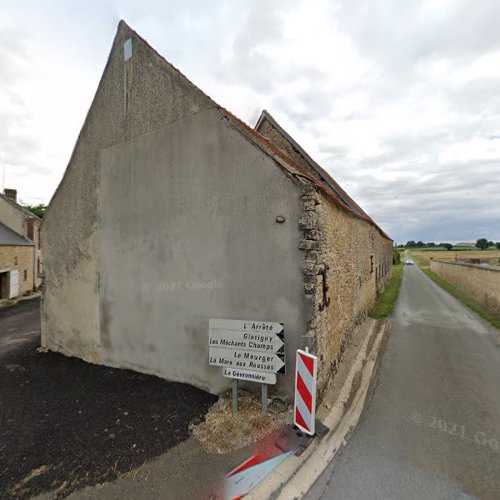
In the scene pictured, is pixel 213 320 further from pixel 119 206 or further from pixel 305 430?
pixel 119 206

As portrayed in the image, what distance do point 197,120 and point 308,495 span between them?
20.1 ft

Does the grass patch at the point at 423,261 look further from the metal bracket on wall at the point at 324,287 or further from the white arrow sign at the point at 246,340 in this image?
the white arrow sign at the point at 246,340

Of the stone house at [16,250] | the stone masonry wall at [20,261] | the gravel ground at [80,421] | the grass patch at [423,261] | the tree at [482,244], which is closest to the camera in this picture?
the gravel ground at [80,421]

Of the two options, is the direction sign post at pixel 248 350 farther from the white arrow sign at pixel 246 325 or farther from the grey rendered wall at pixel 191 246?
the grey rendered wall at pixel 191 246

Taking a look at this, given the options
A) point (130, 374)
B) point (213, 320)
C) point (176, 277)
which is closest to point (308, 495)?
point (213, 320)

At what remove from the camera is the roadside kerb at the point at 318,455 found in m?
3.11

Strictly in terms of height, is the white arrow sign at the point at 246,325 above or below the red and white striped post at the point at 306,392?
above

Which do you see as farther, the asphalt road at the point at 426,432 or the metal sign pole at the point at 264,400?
the metal sign pole at the point at 264,400

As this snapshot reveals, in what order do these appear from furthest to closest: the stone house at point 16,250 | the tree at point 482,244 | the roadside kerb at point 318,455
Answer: the tree at point 482,244, the stone house at point 16,250, the roadside kerb at point 318,455

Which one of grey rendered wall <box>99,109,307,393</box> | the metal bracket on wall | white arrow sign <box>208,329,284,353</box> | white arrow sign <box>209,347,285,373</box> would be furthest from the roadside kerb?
the metal bracket on wall

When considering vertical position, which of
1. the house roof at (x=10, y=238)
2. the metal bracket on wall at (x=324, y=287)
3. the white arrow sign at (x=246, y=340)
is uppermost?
the house roof at (x=10, y=238)

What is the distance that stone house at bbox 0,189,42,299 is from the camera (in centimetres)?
1852

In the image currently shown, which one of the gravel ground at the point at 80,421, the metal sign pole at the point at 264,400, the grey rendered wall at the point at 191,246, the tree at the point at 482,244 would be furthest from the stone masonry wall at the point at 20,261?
the tree at the point at 482,244

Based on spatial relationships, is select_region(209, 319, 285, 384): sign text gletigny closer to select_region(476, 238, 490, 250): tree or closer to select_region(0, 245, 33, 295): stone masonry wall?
select_region(0, 245, 33, 295): stone masonry wall
